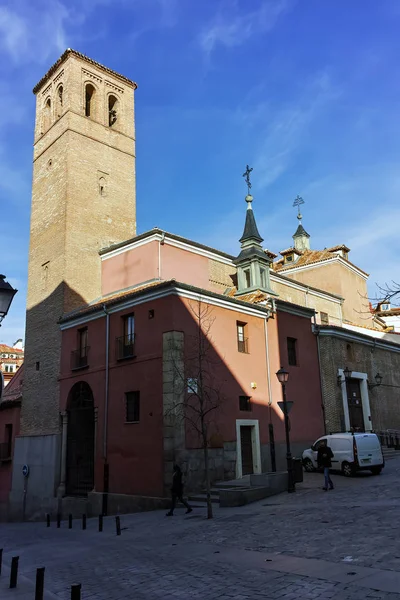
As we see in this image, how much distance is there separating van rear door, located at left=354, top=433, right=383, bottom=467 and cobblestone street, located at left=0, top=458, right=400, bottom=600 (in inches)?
122

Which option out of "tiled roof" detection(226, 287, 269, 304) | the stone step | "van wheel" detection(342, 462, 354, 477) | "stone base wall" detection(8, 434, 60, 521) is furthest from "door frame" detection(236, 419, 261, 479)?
"stone base wall" detection(8, 434, 60, 521)

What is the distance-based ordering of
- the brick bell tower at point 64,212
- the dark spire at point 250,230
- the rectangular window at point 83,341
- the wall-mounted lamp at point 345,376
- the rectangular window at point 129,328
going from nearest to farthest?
the rectangular window at point 129,328
the rectangular window at point 83,341
the brick bell tower at point 64,212
the wall-mounted lamp at point 345,376
the dark spire at point 250,230

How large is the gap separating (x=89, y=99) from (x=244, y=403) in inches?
813

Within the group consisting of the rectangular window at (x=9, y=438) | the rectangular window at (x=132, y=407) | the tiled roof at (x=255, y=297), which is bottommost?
the rectangular window at (x=9, y=438)

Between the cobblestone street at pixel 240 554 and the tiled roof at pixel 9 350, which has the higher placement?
the tiled roof at pixel 9 350

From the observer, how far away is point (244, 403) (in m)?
21.2

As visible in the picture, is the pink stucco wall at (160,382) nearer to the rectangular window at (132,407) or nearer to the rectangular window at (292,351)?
the rectangular window at (132,407)

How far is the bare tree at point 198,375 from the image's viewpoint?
18.2m

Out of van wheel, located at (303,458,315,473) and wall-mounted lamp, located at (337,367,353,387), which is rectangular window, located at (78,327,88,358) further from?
wall-mounted lamp, located at (337,367,353,387)

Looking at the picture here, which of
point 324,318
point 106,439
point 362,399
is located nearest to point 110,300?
point 106,439

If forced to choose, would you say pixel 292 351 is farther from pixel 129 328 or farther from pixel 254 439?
pixel 129 328

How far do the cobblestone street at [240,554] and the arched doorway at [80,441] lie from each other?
6376mm

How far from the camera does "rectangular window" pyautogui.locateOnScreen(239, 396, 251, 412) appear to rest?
2098 centimetres

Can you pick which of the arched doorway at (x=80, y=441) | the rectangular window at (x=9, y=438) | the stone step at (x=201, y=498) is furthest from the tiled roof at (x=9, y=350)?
the stone step at (x=201, y=498)
